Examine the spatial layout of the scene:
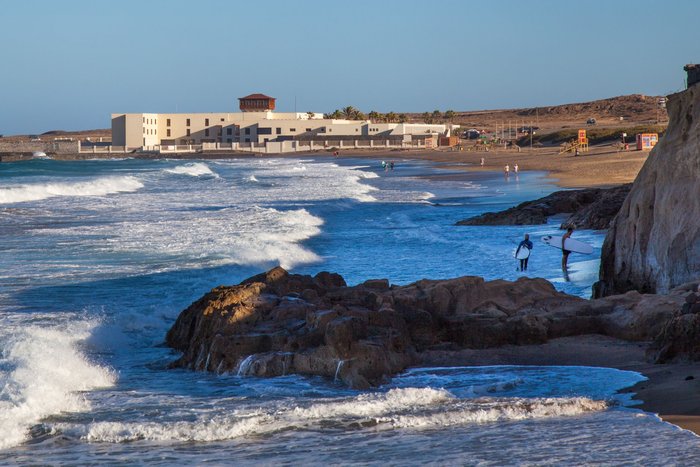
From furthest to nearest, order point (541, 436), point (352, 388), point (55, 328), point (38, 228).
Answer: point (38, 228), point (55, 328), point (352, 388), point (541, 436)

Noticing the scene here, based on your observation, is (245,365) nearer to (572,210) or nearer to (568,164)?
(572,210)

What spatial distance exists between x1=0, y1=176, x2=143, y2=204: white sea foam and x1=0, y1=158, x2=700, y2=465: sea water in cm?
2019

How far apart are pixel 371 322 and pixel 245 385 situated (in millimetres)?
1694

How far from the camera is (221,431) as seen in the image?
332 inches

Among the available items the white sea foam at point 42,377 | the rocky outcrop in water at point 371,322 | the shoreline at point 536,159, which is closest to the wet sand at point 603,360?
the rocky outcrop in water at point 371,322

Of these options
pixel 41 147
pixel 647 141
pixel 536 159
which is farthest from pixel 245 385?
pixel 41 147

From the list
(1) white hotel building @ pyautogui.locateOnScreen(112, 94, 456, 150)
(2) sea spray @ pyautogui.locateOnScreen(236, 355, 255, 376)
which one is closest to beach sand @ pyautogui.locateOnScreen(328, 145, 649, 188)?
(1) white hotel building @ pyautogui.locateOnScreen(112, 94, 456, 150)

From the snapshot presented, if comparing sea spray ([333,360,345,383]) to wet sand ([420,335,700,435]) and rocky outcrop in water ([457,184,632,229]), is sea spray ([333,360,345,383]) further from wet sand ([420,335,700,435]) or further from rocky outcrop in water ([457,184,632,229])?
rocky outcrop in water ([457,184,632,229])

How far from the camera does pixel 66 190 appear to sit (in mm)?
53688

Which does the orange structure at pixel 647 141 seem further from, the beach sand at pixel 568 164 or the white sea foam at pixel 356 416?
the white sea foam at pixel 356 416

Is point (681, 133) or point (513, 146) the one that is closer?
point (681, 133)

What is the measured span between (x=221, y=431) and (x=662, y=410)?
3604mm

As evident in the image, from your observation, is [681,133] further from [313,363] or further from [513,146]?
[513,146]

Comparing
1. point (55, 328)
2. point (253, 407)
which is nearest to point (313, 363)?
point (253, 407)
